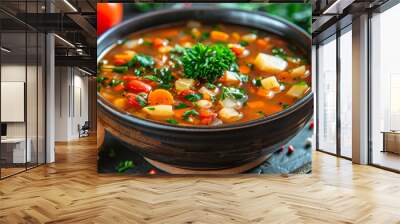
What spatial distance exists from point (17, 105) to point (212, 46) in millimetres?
3351

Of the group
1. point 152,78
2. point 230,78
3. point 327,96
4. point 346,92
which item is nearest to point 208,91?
point 230,78

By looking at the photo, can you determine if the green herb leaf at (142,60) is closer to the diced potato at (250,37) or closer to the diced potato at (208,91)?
the diced potato at (208,91)

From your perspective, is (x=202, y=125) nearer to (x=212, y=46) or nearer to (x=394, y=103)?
(x=212, y=46)

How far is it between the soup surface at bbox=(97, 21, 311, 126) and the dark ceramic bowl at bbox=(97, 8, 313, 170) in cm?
11

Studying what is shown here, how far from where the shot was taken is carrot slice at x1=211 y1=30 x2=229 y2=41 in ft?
20.5

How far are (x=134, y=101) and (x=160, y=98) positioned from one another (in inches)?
16.1

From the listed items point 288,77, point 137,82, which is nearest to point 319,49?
point 288,77

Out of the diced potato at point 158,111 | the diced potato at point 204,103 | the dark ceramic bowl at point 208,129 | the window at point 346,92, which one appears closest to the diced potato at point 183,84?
the diced potato at point 204,103

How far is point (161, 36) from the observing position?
20.3 feet

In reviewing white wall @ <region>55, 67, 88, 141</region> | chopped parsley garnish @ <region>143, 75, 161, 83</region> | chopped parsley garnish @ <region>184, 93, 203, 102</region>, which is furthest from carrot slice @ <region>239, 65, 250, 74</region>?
white wall @ <region>55, 67, 88, 141</region>

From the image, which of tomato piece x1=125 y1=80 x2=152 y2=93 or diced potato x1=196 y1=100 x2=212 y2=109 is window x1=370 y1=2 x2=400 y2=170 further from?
tomato piece x1=125 y1=80 x2=152 y2=93

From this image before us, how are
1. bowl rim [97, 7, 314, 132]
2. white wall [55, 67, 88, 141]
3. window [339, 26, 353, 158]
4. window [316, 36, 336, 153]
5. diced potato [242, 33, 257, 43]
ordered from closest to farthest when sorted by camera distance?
bowl rim [97, 7, 314, 132] → diced potato [242, 33, 257, 43] → window [339, 26, 353, 158] → window [316, 36, 336, 153] → white wall [55, 67, 88, 141]

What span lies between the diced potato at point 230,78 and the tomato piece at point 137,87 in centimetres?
122

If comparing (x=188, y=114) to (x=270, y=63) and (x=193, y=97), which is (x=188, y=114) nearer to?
(x=193, y=97)
